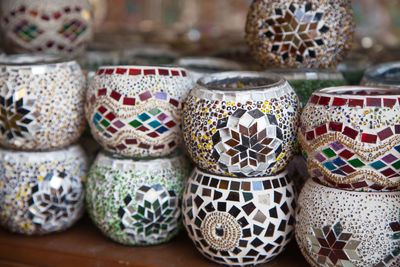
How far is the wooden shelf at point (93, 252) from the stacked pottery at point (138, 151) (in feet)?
0.09

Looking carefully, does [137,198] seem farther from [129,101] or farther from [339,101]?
[339,101]

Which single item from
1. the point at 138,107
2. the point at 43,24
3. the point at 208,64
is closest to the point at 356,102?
Result: the point at 138,107

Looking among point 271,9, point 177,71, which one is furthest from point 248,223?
point 271,9

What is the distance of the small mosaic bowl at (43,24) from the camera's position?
1.29m

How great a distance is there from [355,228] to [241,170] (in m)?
0.22

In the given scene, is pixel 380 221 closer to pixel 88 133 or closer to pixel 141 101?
pixel 141 101

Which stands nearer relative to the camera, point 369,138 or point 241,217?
point 369,138

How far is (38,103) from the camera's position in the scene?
1.00 meters

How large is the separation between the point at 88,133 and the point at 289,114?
0.59 meters

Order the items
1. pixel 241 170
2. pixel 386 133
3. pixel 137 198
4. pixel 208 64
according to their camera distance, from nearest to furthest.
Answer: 1. pixel 386 133
2. pixel 241 170
3. pixel 137 198
4. pixel 208 64

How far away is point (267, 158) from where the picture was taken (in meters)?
0.86

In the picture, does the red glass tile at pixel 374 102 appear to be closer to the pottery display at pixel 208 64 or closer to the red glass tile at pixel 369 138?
the red glass tile at pixel 369 138

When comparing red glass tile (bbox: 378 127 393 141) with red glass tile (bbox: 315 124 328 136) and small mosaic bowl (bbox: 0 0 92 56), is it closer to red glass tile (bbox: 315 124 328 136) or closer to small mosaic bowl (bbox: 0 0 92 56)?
red glass tile (bbox: 315 124 328 136)

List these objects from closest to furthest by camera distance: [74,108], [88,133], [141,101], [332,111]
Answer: [332,111] → [141,101] → [74,108] → [88,133]
